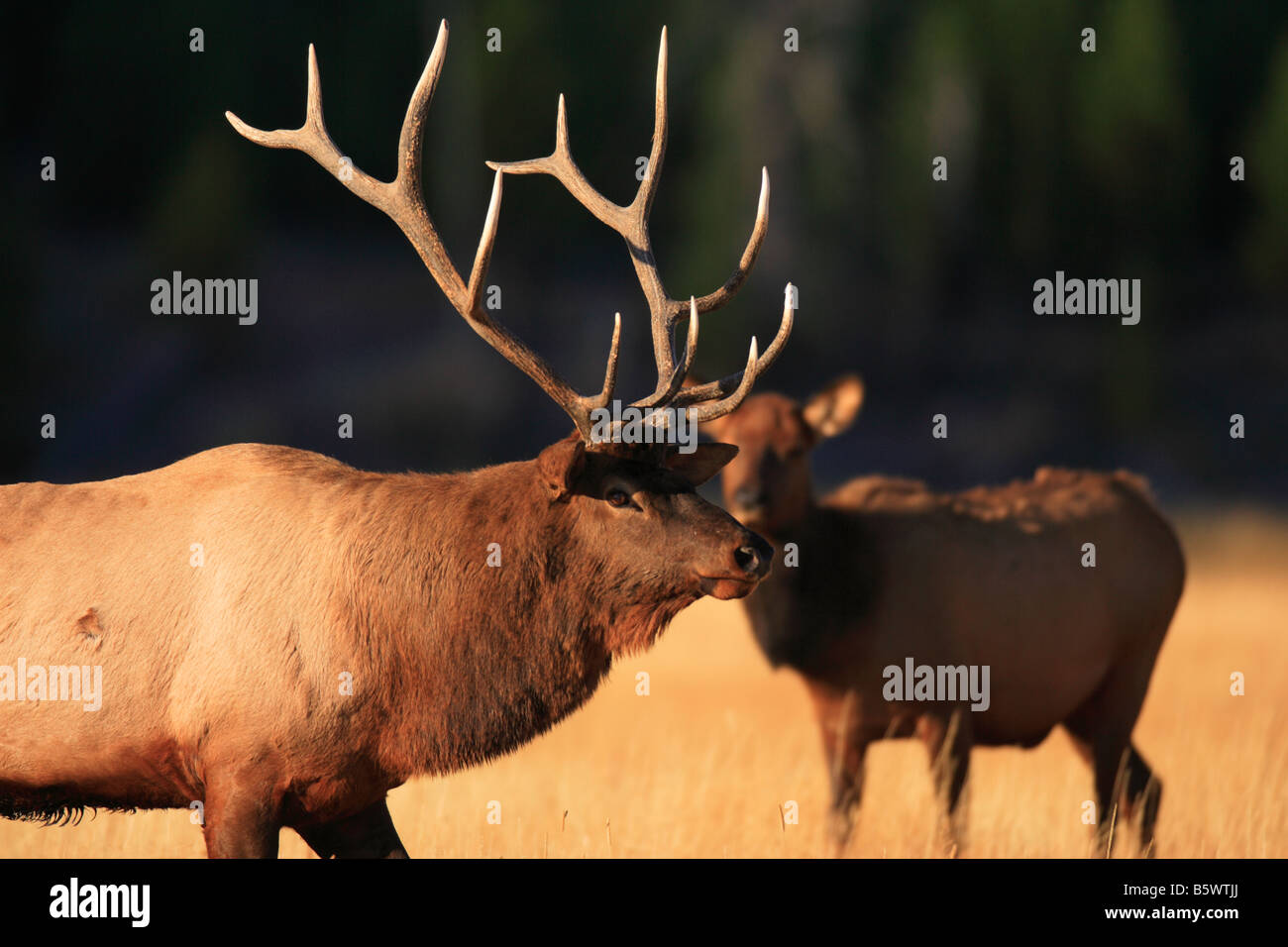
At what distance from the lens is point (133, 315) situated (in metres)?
37.5

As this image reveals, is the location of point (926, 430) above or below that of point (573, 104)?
A: below

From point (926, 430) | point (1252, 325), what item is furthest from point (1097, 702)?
point (1252, 325)

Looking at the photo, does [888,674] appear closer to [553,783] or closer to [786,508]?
[786,508]

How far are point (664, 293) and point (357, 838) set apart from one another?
87.9 inches

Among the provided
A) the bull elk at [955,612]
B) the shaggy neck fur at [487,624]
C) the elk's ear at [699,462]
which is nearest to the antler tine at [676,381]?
the elk's ear at [699,462]

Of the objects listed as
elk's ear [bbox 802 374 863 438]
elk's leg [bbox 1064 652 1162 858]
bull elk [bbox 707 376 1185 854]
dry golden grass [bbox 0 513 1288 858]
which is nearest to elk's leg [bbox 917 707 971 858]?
bull elk [bbox 707 376 1185 854]

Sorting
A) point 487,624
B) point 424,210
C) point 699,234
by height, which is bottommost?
point 487,624

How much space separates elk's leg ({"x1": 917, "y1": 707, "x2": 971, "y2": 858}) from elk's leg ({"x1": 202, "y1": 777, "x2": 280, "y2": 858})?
3747 millimetres

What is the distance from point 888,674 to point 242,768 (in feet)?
12.7

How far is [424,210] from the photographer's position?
589 centimetres

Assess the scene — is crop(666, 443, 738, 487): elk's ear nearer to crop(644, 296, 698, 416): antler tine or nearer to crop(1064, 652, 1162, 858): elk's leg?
crop(644, 296, 698, 416): antler tine

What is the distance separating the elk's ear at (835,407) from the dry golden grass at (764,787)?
6.02ft

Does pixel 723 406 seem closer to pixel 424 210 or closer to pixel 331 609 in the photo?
pixel 424 210

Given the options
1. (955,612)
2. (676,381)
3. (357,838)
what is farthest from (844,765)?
(676,381)
